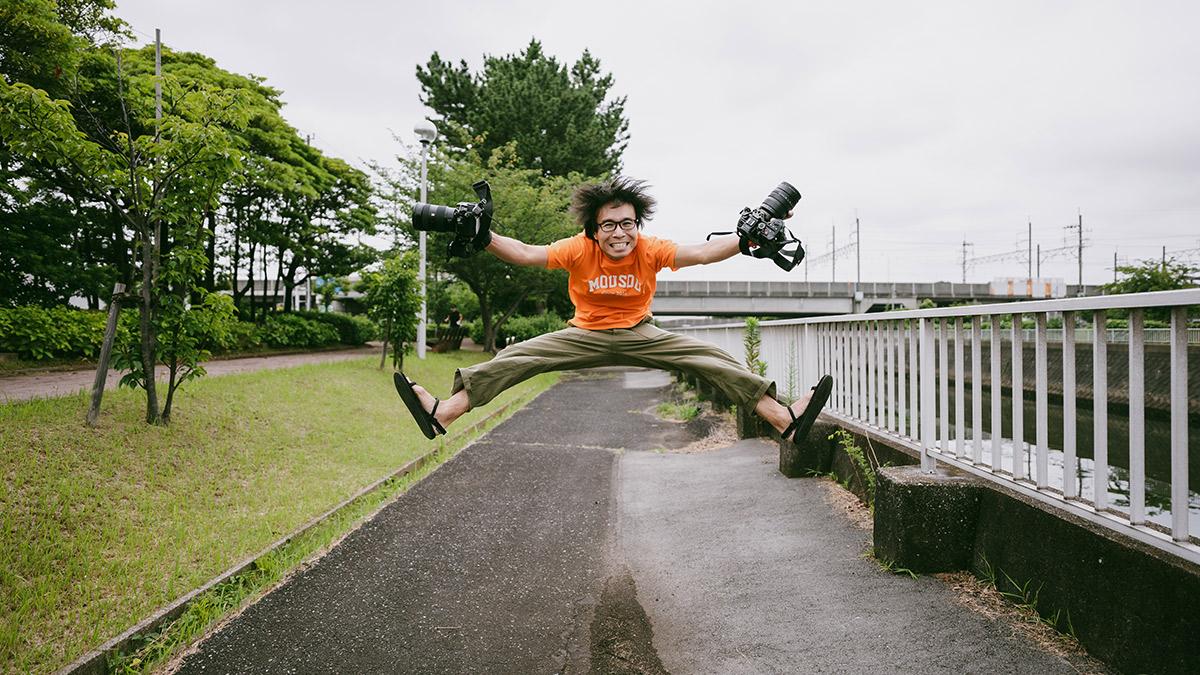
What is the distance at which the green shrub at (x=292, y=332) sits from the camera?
19609mm

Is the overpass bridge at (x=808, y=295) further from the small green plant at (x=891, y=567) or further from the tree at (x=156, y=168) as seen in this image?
the small green plant at (x=891, y=567)

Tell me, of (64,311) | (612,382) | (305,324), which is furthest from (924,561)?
(305,324)

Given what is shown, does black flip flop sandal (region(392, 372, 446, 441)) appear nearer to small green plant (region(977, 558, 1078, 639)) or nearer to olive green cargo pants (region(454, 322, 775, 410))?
olive green cargo pants (region(454, 322, 775, 410))

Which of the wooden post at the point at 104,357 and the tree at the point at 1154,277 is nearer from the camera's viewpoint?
the wooden post at the point at 104,357

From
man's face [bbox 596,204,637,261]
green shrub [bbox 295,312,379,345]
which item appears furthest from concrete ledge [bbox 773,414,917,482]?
green shrub [bbox 295,312,379,345]

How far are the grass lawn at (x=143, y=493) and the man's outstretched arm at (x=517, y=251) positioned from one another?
279 cm

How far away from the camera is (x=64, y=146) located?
5680 mm

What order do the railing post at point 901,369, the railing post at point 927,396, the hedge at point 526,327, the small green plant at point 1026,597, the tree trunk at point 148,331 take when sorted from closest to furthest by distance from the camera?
the small green plant at point 1026,597 → the railing post at point 927,396 → the railing post at point 901,369 → the tree trunk at point 148,331 → the hedge at point 526,327

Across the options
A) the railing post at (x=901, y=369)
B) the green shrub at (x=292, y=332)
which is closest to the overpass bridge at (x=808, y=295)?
the green shrub at (x=292, y=332)

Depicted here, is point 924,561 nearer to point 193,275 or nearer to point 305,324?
point 193,275

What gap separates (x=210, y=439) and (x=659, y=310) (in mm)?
37849

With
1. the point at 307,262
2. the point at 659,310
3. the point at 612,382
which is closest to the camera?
the point at 612,382

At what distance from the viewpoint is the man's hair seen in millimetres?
3973

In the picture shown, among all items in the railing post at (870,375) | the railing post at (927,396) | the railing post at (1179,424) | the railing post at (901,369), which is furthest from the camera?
the railing post at (870,375)
